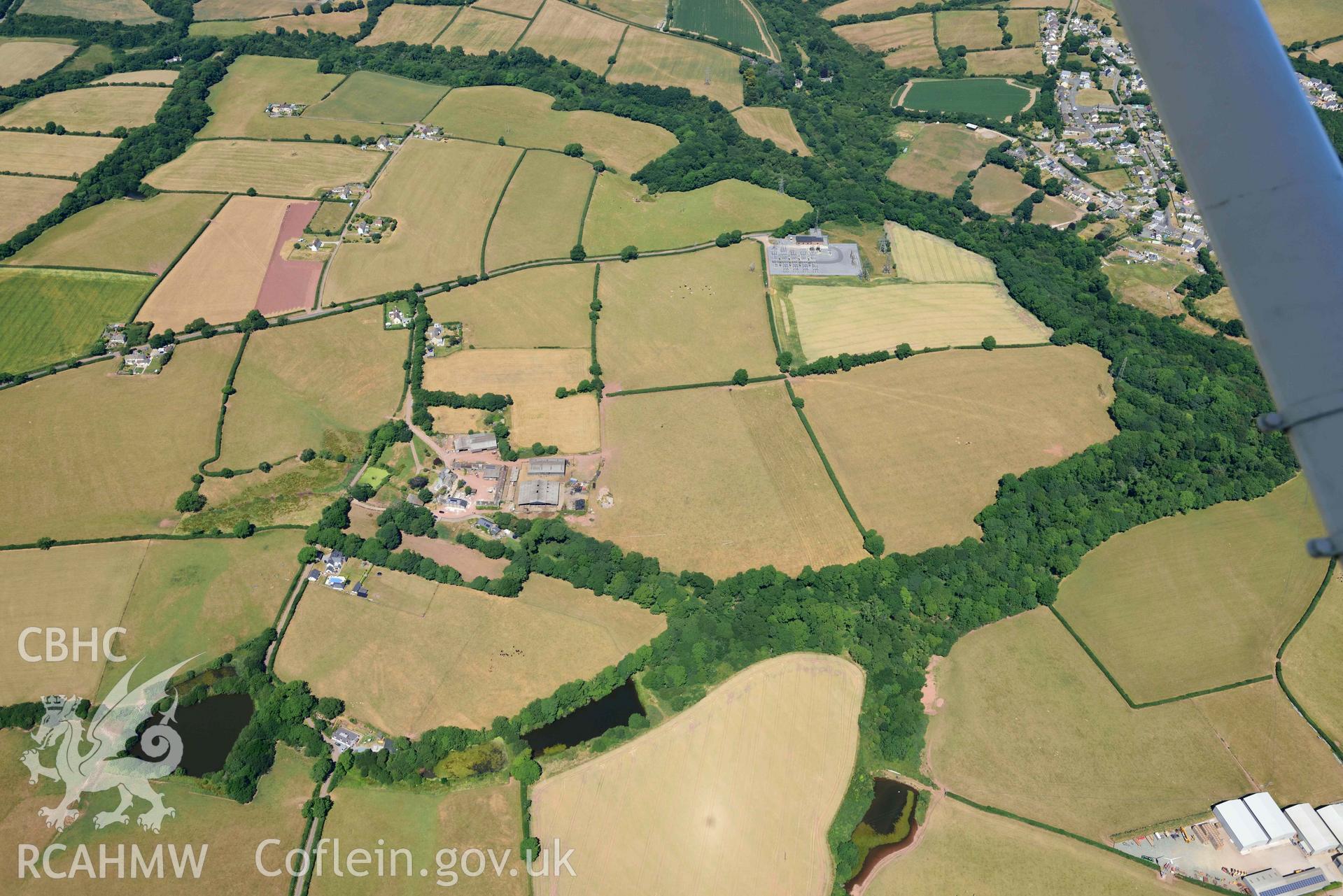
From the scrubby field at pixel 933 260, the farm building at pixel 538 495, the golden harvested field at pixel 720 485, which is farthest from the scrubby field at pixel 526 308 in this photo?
the scrubby field at pixel 933 260

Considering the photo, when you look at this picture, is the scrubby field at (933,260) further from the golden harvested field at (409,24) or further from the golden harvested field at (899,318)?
the golden harvested field at (409,24)

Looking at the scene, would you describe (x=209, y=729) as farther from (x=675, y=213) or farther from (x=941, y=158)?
(x=941, y=158)

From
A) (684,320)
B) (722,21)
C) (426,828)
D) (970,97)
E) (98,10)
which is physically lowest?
(426,828)

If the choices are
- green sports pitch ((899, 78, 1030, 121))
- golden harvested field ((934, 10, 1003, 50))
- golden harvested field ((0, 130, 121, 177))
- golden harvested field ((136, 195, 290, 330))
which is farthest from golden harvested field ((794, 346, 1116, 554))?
golden harvested field ((0, 130, 121, 177))

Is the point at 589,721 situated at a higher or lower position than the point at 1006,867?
higher

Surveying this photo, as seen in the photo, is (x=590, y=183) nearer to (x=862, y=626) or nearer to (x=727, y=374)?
(x=727, y=374)

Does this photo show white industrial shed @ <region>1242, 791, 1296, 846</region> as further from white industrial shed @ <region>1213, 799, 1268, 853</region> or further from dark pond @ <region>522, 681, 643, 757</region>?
dark pond @ <region>522, 681, 643, 757</region>

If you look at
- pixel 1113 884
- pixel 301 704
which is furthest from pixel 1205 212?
pixel 301 704

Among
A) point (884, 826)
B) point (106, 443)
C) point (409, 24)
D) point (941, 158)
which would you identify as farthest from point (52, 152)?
point (884, 826)
